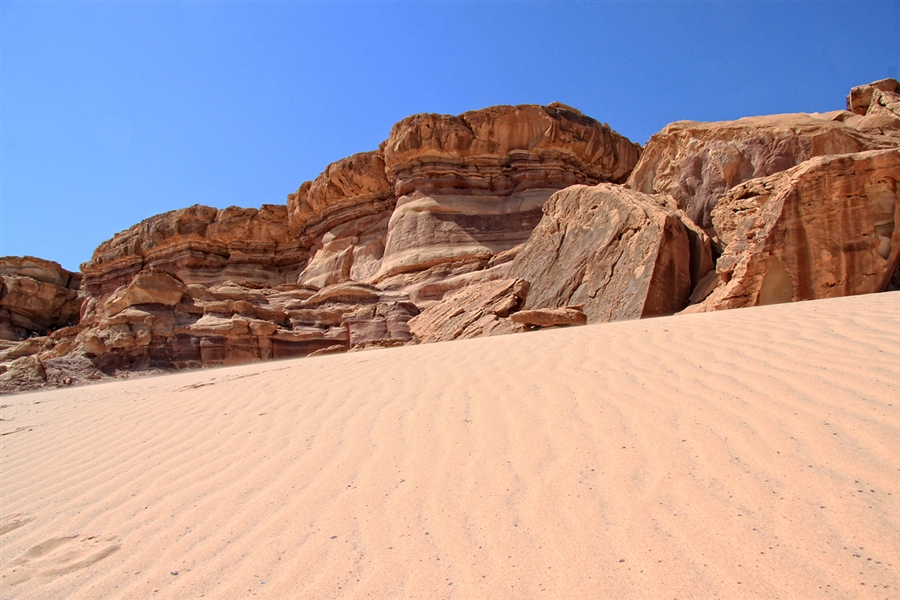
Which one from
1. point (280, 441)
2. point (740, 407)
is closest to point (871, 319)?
point (740, 407)

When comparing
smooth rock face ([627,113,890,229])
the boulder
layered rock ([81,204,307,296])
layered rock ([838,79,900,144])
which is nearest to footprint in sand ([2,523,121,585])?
smooth rock face ([627,113,890,229])

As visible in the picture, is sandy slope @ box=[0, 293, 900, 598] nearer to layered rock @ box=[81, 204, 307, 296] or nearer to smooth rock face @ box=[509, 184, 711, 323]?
smooth rock face @ box=[509, 184, 711, 323]

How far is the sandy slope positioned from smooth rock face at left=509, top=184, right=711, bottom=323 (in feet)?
10.2

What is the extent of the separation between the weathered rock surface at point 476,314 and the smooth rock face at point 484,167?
811cm

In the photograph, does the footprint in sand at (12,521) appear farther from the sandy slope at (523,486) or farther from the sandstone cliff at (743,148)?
the sandstone cliff at (743,148)

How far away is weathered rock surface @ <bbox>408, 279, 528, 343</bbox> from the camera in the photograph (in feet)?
26.2

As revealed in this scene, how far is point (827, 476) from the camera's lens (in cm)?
186

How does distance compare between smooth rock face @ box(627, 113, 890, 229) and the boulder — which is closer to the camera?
smooth rock face @ box(627, 113, 890, 229)

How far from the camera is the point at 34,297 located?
24172 millimetres

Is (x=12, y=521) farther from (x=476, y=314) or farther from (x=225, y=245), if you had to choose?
(x=225, y=245)

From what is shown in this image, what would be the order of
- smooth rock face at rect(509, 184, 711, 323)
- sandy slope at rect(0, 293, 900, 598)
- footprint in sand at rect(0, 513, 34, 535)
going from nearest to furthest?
sandy slope at rect(0, 293, 900, 598)
footprint in sand at rect(0, 513, 34, 535)
smooth rock face at rect(509, 184, 711, 323)

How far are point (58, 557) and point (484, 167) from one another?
17767mm

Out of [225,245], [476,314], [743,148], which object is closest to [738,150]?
[743,148]

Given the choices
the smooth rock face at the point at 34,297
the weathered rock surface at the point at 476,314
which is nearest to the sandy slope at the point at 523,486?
the weathered rock surface at the point at 476,314
